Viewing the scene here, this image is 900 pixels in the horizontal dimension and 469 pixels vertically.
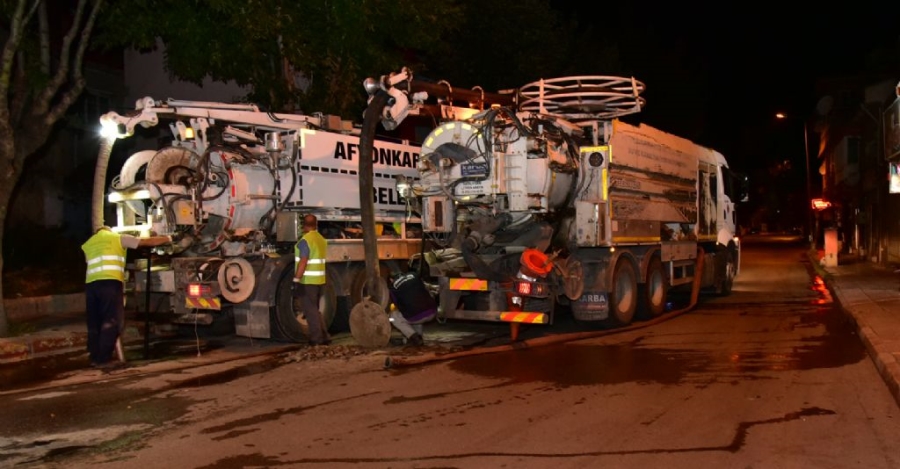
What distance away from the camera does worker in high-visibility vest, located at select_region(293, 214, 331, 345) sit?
411 inches

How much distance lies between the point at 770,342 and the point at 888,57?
42096mm

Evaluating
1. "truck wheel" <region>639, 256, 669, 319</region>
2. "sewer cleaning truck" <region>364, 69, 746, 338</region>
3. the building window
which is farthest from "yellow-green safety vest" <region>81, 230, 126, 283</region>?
the building window

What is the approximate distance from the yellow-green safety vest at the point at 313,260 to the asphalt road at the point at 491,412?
0.98 metres

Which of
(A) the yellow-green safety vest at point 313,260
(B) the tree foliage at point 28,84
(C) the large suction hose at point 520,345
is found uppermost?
(B) the tree foliage at point 28,84

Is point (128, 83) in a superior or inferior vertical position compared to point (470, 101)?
superior

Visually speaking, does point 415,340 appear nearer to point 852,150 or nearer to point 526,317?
point 526,317

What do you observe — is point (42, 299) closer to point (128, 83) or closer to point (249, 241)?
point (249, 241)

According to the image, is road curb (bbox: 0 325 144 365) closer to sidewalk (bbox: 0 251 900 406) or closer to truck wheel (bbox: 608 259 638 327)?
sidewalk (bbox: 0 251 900 406)

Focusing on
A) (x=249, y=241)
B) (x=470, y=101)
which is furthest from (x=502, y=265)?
(x=249, y=241)

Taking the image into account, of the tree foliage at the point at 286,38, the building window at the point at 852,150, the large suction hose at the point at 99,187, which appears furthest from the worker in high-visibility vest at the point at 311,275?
the building window at the point at 852,150

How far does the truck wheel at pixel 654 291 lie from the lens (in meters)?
13.4

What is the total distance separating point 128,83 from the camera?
24453mm

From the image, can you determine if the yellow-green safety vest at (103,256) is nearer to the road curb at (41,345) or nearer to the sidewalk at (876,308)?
the road curb at (41,345)

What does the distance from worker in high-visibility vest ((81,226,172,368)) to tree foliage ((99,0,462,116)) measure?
5089 millimetres
